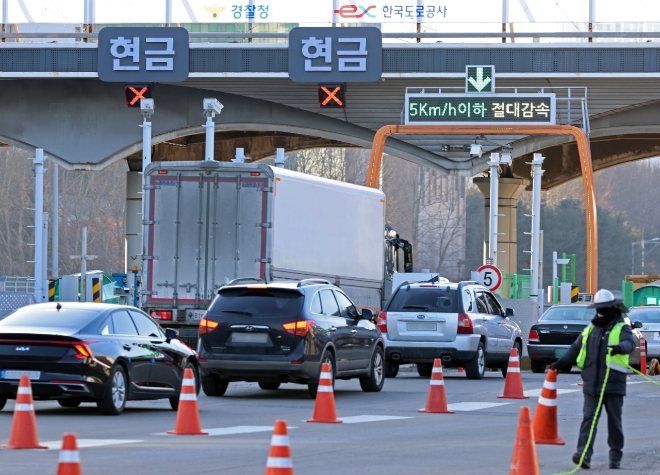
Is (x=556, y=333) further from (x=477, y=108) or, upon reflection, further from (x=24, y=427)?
(x=24, y=427)

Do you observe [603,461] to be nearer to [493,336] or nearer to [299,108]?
[493,336]

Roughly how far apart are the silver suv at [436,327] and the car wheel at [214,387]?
5.29 m

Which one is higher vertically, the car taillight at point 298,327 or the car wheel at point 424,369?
the car taillight at point 298,327

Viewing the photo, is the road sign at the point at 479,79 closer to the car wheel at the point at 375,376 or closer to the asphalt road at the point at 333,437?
the car wheel at the point at 375,376

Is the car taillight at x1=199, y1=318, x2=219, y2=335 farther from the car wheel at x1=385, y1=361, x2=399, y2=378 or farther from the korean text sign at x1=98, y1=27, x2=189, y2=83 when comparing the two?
the korean text sign at x1=98, y1=27, x2=189, y2=83

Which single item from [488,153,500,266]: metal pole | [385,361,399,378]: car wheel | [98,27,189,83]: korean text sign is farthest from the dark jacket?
[98,27,189,83]: korean text sign

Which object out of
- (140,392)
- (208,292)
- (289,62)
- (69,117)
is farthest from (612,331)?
(69,117)

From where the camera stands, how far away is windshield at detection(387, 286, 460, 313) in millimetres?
24500

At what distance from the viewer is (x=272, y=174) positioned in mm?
24469

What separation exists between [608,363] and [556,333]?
54.0ft

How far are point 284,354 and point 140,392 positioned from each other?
232 centimetres

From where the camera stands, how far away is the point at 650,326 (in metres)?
31.1

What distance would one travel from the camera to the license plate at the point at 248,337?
724 inches

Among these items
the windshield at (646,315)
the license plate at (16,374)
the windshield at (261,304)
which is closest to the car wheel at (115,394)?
the license plate at (16,374)
